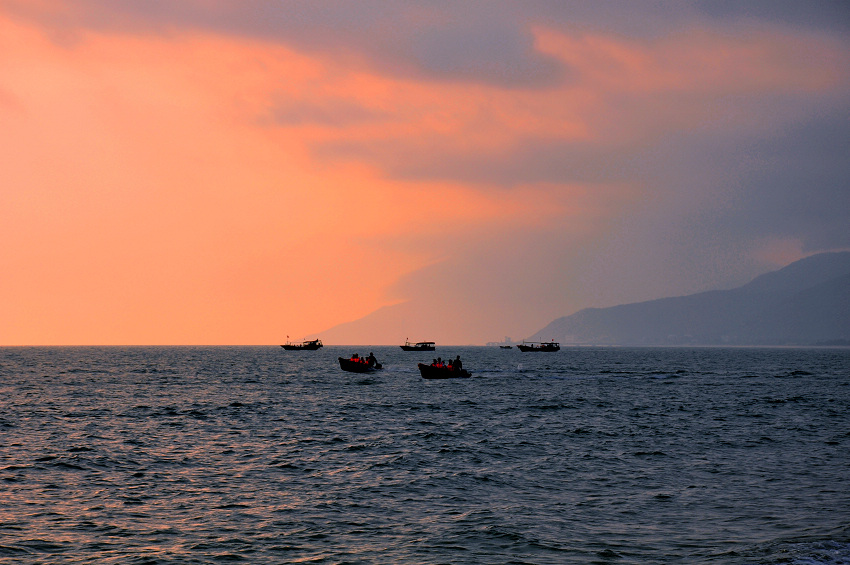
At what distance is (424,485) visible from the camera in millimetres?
28234

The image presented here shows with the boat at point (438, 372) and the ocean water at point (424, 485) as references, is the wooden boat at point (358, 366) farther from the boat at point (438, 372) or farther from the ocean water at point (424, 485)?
the ocean water at point (424, 485)

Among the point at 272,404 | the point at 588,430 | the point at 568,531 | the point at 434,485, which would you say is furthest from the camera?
the point at 272,404

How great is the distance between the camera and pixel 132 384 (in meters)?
90.1

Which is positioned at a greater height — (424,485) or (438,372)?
(438,372)

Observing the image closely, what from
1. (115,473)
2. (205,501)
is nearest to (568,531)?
(205,501)

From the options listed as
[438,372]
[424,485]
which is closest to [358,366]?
[438,372]

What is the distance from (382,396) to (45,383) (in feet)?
152

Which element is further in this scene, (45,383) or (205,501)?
(45,383)

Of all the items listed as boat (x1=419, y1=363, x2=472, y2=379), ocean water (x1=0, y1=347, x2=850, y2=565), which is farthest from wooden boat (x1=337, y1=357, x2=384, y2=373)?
ocean water (x1=0, y1=347, x2=850, y2=565)

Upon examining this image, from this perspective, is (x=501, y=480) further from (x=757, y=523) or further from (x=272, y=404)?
Answer: (x=272, y=404)

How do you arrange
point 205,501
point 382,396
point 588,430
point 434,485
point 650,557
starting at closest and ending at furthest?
point 650,557
point 205,501
point 434,485
point 588,430
point 382,396

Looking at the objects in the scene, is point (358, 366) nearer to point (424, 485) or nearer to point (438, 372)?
point (438, 372)

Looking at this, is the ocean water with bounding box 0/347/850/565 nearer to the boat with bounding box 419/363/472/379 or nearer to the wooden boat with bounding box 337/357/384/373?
the boat with bounding box 419/363/472/379

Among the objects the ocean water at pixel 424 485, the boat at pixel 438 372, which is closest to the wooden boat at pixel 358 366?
the boat at pixel 438 372
